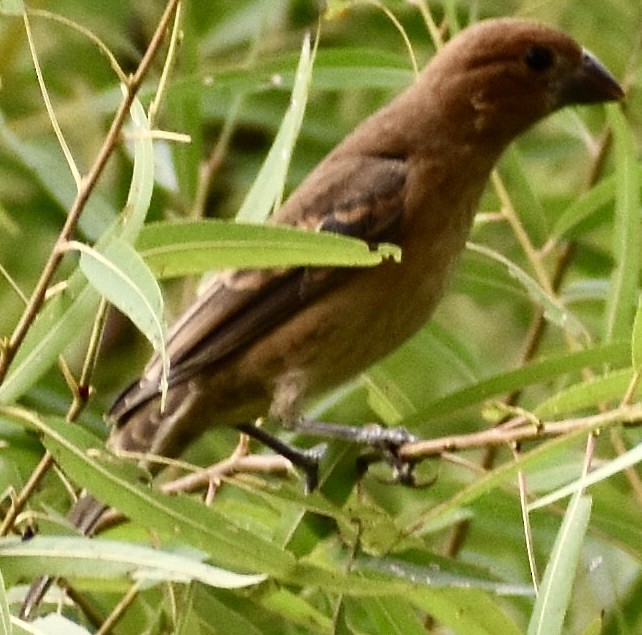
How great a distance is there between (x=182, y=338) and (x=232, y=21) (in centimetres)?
108

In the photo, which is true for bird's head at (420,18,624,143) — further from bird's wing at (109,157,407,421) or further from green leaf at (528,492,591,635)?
green leaf at (528,492,591,635)

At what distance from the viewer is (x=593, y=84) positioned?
9.30 feet

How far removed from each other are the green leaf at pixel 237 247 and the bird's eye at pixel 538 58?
1.15m

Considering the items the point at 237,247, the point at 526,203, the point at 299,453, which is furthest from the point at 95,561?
the point at 526,203

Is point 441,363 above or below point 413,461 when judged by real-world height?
below

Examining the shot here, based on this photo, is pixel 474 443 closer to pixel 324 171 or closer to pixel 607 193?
pixel 607 193

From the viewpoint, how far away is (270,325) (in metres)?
2.82

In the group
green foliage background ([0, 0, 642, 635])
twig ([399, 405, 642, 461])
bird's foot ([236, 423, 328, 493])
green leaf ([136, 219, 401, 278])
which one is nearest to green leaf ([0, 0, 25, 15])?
green leaf ([136, 219, 401, 278])

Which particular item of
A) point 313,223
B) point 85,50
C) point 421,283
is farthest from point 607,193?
point 85,50

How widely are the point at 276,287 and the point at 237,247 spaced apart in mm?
1010

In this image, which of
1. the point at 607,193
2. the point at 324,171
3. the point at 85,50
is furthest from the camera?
the point at 85,50

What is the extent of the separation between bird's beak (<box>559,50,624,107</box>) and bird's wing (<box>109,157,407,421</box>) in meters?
0.37

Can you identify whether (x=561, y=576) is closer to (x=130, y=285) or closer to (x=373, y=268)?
(x=130, y=285)

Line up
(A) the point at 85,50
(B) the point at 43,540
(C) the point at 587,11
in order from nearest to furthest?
(B) the point at 43,540
(C) the point at 587,11
(A) the point at 85,50
